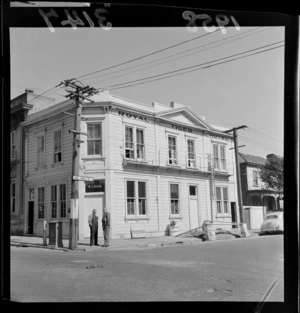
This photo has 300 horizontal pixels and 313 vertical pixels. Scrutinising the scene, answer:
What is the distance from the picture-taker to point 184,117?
13.0 feet

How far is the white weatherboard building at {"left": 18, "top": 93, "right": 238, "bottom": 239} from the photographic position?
12.6 feet

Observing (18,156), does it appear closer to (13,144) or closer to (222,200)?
(13,144)

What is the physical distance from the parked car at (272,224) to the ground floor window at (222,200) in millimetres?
475

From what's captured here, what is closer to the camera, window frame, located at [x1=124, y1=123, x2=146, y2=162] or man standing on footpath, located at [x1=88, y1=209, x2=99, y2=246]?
man standing on footpath, located at [x1=88, y1=209, x2=99, y2=246]

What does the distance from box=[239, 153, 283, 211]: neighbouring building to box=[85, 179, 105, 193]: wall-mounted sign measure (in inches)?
63.2

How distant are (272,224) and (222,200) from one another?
25.9 inches

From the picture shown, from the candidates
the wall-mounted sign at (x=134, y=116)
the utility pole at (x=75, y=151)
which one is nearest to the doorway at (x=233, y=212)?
the wall-mounted sign at (x=134, y=116)

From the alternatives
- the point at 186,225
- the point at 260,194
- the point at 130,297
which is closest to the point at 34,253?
the point at 130,297

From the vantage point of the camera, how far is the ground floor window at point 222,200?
400 cm

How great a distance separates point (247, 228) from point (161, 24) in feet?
7.95

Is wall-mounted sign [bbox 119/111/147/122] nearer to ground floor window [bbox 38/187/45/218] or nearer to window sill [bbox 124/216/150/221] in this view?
window sill [bbox 124/216/150/221]

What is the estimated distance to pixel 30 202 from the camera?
12.3 feet

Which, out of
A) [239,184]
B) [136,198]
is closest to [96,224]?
[136,198]

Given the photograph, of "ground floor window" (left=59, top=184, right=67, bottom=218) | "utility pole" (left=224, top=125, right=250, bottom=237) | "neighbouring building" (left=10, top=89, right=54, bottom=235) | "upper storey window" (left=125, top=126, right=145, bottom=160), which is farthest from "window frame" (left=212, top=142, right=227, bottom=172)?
"neighbouring building" (left=10, top=89, right=54, bottom=235)
